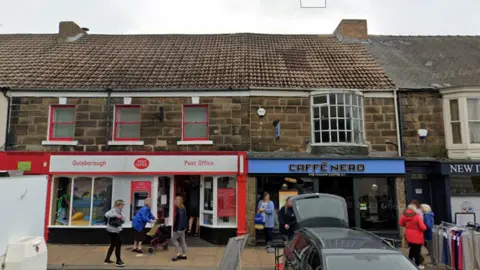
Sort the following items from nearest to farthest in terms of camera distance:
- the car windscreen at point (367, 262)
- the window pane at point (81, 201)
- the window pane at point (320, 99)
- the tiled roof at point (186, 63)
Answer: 1. the car windscreen at point (367, 262)
2. the window pane at point (81, 201)
3. the window pane at point (320, 99)
4. the tiled roof at point (186, 63)

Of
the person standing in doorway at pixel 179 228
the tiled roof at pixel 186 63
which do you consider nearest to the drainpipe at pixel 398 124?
the tiled roof at pixel 186 63

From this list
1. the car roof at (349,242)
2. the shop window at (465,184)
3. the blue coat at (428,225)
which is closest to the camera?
the car roof at (349,242)

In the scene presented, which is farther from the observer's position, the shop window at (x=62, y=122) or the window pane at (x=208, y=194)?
the shop window at (x=62, y=122)

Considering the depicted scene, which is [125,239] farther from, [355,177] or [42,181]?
[355,177]

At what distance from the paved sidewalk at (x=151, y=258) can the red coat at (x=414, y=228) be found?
3660 mm

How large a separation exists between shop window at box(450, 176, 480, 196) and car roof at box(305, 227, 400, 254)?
28.1ft

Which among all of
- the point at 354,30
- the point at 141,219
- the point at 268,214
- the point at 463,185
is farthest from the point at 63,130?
the point at 463,185

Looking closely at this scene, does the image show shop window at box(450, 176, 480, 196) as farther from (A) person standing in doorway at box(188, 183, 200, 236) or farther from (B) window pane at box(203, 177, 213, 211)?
Result: (A) person standing in doorway at box(188, 183, 200, 236)

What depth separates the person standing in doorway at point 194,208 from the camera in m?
13.0

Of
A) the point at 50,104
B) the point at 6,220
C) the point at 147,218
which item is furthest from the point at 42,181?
the point at 50,104

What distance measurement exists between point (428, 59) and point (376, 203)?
761 cm

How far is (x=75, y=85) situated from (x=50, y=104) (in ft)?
3.71

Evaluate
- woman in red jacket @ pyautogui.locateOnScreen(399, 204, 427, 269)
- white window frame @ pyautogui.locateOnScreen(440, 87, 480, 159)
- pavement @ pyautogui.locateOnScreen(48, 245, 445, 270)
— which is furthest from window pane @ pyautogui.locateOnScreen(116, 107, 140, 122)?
white window frame @ pyautogui.locateOnScreen(440, 87, 480, 159)

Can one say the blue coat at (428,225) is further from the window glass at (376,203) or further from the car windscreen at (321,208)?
the window glass at (376,203)
